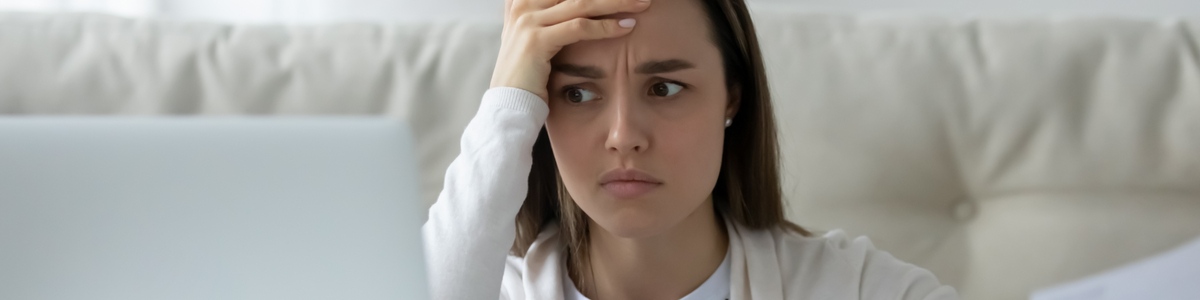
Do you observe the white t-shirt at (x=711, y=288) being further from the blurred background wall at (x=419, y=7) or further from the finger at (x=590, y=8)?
the blurred background wall at (x=419, y=7)

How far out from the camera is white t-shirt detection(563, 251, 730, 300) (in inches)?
52.4

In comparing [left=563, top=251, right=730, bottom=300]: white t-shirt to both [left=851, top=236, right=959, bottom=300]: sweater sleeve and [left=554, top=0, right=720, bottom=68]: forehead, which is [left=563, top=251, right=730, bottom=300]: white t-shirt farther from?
[left=554, top=0, right=720, bottom=68]: forehead

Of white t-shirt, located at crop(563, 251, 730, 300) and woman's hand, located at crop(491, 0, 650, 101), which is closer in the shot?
woman's hand, located at crop(491, 0, 650, 101)

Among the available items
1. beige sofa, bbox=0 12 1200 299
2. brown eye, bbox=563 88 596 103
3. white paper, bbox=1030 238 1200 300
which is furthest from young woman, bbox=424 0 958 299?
white paper, bbox=1030 238 1200 300

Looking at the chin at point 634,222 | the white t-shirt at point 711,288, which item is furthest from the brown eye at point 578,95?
the white t-shirt at point 711,288

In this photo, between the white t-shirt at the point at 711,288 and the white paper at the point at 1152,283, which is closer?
the white paper at the point at 1152,283

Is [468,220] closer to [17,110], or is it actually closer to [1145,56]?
[17,110]

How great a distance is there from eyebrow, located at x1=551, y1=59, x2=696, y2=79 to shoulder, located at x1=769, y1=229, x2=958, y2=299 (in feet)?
1.01

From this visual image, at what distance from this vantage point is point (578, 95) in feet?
4.00

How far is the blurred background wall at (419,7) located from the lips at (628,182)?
35.5 inches

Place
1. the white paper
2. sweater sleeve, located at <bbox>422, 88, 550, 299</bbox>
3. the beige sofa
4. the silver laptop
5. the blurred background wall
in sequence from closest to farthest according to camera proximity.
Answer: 1. the silver laptop
2. the white paper
3. sweater sleeve, located at <bbox>422, 88, 550, 299</bbox>
4. the beige sofa
5. the blurred background wall

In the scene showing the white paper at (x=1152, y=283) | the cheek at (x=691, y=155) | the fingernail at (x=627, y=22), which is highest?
the fingernail at (x=627, y=22)

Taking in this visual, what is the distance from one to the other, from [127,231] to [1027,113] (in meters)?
1.18

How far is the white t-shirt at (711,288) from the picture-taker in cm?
133
